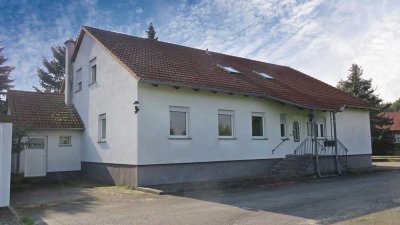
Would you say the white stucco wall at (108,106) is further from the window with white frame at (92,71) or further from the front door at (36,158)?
the front door at (36,158)

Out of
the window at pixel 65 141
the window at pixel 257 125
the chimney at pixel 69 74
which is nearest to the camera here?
the window at pixel 257 125

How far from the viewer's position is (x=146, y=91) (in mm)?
15219

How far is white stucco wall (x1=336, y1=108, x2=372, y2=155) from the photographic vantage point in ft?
76.4

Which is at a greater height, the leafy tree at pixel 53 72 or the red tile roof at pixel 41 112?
the leafy tree at pixel 53 72

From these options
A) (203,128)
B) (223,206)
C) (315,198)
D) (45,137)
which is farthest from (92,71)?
(315,198)

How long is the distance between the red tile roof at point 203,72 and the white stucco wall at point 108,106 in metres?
0.66

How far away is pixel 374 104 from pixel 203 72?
28.4m

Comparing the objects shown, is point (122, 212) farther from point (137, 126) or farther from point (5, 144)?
point (137, 126)

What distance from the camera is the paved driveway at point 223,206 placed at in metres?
8.69

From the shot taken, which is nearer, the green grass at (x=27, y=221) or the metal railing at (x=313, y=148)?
the green grass at (x=27, y=221)

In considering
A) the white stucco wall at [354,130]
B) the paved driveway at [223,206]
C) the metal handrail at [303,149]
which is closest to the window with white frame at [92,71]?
the paved driveway at [223,206]

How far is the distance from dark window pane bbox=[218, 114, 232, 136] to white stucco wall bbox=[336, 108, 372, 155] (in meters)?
8.45

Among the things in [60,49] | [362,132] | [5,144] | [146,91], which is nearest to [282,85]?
[362,132]

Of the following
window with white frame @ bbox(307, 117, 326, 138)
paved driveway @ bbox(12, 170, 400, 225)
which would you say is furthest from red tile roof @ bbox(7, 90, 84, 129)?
window with white frame @ bbox(307, 117, 326, 138)
